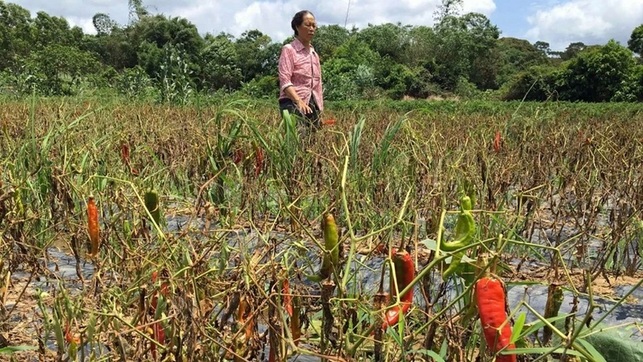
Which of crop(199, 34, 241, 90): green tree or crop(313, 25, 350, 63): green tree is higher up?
crop(313, 25, 350, 63): green tree

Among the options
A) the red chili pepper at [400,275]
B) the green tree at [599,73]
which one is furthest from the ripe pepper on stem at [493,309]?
the green tree at [599,73]

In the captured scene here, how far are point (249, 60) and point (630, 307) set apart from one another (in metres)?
36.0

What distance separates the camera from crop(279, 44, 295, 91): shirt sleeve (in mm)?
4309

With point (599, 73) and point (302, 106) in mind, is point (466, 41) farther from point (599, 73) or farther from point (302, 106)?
point (302, 106)

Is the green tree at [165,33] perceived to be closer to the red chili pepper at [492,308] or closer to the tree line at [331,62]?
the tree line at [331,62]

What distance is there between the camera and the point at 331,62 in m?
29.0

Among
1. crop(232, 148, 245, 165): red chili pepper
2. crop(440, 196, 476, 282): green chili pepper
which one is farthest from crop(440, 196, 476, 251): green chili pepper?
crop(232, 148, 245, 165): red chili pepper

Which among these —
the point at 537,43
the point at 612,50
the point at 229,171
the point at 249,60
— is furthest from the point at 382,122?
the point at 537,43

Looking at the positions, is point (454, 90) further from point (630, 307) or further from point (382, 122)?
point (630, 307)

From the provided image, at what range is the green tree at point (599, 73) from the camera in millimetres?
23508

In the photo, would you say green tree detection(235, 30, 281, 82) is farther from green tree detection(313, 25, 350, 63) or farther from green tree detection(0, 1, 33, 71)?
green tree detection(0, 1, 33, 71)

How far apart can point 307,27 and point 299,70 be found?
0.30m

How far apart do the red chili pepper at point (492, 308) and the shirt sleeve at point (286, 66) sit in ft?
11.4

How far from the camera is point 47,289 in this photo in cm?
214
